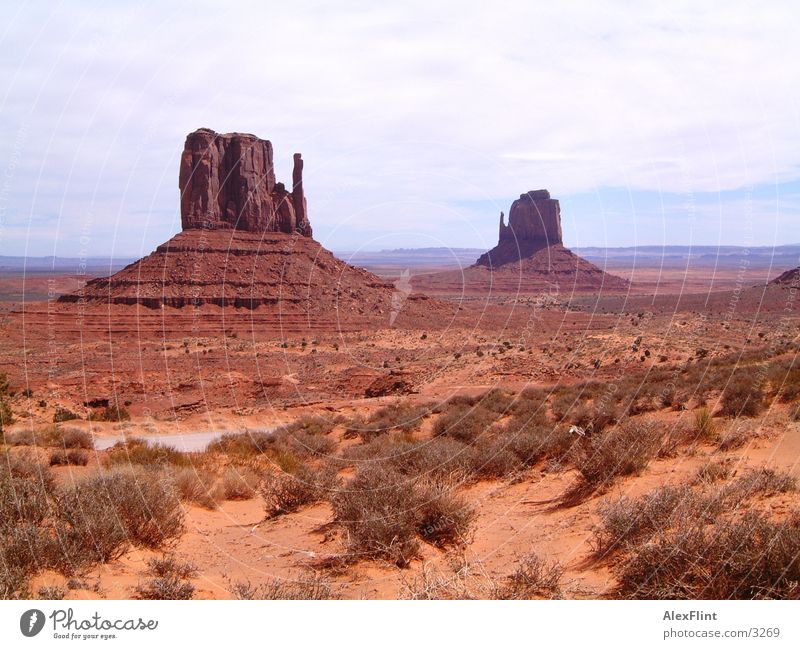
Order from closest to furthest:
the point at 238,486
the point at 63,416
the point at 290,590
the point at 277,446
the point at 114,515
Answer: the point at 290,590
the point at 114,515
the point at 238,486
the point at 277,446
the point at 63,416

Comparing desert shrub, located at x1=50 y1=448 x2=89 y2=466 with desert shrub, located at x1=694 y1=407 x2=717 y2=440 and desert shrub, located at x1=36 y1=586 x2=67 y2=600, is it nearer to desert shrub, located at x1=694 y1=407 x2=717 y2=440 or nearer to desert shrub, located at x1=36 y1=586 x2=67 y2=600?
desert shrub, located at x1=36 y1=586 x2=67 y2=600

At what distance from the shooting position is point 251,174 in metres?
82.9

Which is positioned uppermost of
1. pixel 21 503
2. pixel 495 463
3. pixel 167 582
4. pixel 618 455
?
pixel 21 503

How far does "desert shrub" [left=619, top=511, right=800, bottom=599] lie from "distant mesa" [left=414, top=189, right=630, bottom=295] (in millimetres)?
114691

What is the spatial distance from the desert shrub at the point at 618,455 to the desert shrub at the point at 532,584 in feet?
11.2

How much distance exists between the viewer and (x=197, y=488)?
1101 cm

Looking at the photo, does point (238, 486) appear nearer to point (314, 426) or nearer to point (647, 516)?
point (647, 516)

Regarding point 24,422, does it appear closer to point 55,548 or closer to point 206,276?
point 55,548

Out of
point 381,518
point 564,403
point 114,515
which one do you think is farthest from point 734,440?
point 114,515

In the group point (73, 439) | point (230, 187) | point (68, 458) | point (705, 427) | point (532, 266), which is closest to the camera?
point (705, 427)

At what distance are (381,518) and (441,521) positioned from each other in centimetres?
87

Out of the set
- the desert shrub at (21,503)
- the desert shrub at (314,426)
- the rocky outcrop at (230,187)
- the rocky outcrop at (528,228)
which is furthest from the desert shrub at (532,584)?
the rocky outcrop at (528,228)

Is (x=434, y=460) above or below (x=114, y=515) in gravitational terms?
below

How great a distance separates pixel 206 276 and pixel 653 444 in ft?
220
